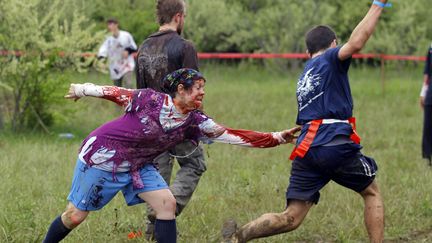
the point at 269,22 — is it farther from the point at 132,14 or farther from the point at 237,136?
the point at 237,136

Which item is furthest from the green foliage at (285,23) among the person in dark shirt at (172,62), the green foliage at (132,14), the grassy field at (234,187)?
the person in dark shirt at (172,62)

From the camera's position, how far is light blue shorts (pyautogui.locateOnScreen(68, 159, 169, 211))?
5.21 m

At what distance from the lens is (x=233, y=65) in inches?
975

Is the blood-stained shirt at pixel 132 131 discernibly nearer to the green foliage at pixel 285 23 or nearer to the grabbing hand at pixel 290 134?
the grabbing hand at pixel 290 134

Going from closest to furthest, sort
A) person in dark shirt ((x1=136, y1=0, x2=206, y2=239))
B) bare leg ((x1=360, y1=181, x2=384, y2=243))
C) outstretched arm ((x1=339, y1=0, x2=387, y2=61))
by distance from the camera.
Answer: outstretched arm ((x1=339, y1=0, x2=387, y2=61))
bare leg ((x1=360, y1=181, x2=384, y2=243))
person in dark shirt ((x1=136, y1=0, x2=206, y2=239))

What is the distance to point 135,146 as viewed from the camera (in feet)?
17.1

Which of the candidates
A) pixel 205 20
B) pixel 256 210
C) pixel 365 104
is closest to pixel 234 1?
pixel 205 20

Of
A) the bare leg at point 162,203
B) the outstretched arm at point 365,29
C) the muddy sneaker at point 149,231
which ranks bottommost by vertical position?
the muddy sneaker at point 149,231

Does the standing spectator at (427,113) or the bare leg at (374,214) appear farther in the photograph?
the standing spectator at (427,113)

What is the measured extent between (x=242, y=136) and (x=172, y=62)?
824 millimetres

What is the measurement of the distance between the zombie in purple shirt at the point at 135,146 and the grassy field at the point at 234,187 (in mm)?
1127

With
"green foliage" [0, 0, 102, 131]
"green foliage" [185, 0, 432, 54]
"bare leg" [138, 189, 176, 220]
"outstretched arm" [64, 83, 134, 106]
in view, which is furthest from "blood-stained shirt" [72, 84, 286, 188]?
"green foliage" [185, 0, 432, 54]

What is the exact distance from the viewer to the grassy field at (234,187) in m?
6.70

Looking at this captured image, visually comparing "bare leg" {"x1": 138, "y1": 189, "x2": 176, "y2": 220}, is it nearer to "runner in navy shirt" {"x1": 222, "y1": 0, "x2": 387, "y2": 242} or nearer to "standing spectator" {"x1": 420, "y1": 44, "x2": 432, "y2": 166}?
"runner in navy shirt" {"x1": 222, "y1": 0, "x2": 387, "y2": 242}
